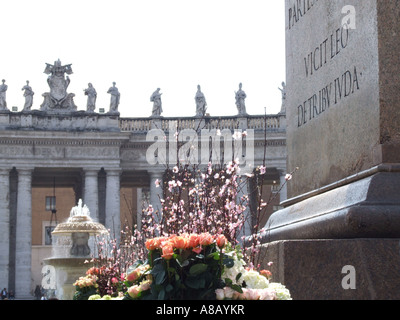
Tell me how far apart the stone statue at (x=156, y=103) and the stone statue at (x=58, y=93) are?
16.4ft

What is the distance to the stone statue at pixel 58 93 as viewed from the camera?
55750mm

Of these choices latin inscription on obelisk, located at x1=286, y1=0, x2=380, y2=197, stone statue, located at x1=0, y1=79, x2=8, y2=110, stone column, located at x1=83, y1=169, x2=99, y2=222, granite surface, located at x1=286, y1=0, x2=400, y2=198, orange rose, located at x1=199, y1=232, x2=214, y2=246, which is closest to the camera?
orange rose, located at x1=199, y1=232, x2=214, y2=246

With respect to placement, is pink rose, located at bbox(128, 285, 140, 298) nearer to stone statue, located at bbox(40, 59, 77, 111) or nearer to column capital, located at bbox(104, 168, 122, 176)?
column capital, located at bbox(104, 168, 122, 176)

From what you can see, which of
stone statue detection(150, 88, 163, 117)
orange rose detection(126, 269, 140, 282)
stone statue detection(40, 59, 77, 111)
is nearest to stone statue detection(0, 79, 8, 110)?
stone statue detection(40, 59, 77, 111)

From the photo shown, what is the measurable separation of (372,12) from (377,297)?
256 centimetres

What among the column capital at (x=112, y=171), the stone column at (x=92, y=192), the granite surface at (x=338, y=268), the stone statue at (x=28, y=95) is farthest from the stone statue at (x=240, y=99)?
the granite surface at (x=338, y=268)

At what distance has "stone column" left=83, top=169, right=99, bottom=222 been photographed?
52938 mm

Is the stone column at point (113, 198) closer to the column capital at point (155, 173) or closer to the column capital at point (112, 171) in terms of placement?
the column capital at point (112, 171)

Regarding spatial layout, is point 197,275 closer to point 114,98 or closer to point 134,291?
point 134,291

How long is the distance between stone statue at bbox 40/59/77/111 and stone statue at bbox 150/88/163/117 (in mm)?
4995

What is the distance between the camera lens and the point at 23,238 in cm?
5222

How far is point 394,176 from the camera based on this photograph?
7402mm
